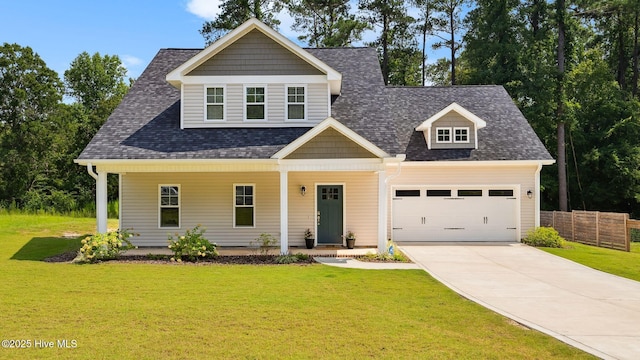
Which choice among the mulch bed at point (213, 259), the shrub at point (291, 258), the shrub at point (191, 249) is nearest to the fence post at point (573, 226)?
the mulch bed at point (213, 259)

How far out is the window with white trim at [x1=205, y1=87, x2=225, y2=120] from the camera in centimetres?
1600

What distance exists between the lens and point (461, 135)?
1827cm

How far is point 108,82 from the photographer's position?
42719 millimetres

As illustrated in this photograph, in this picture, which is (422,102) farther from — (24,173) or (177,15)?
(24,173)

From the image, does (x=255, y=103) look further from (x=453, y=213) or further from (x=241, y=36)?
(x=453, y=213)

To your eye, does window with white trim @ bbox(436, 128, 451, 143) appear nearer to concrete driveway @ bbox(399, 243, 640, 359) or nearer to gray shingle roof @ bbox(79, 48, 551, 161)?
gray shingle roof @ bbox(79, 48, 551, 161)

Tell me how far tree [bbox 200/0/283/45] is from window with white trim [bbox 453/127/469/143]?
19.1 meters

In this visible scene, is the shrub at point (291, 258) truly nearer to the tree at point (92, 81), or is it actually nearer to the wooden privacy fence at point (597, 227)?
the wooden privacy fence at point (597, 227)

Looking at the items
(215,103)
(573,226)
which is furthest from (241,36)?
(573,226)

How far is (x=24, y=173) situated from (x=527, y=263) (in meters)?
31.4

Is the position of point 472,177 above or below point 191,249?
above

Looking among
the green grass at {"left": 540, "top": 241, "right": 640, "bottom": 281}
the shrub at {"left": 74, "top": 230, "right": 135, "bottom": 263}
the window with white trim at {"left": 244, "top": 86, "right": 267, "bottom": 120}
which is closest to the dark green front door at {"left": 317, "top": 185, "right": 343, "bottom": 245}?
the window with white trim at {"left": 244, "top": 86, "right": 267, "bottom": 120}

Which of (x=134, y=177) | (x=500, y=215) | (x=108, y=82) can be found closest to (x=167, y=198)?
(x=134, y=177)

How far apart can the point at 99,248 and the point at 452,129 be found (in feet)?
44.0
